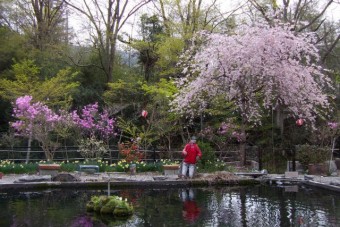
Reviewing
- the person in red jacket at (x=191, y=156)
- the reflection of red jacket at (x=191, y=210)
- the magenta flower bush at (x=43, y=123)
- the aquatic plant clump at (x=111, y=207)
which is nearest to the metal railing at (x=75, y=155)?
the magenta flower bush at (x=43, y=123)

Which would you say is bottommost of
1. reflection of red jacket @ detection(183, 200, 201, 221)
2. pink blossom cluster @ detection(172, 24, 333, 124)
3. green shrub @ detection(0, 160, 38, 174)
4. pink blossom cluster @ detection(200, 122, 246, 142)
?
reflection of red jacket @ detection(183, 200, 201, 221)

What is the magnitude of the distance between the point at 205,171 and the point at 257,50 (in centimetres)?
524

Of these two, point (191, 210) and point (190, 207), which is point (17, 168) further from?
point (191, 210)

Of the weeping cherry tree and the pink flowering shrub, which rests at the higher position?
the weeping cherry tree

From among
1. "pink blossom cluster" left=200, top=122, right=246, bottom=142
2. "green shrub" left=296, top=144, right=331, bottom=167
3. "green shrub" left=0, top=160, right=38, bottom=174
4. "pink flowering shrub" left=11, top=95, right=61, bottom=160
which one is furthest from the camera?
"pink blossom cluster" left=200, top=122, right=246, bottom=142

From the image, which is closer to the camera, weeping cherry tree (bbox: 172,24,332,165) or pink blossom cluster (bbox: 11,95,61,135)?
weeping cherry tree (bbox: 172,24,332,165)

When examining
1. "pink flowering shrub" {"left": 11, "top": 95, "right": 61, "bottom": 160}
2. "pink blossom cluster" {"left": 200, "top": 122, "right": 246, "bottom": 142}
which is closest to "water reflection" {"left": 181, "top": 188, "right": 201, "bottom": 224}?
"pink flowering shrub" {"left": 11, "top": 95, "right": 61, "bottom": 160}

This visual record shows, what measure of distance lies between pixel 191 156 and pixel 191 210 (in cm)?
507

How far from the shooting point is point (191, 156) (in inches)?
617

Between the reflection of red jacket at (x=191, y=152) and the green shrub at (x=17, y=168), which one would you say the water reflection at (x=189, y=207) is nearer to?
the reflection of red jacket at (x=191, y=152)

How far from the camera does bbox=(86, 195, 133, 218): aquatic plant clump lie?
9.95 meters

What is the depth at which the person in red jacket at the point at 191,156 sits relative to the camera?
51.2ft

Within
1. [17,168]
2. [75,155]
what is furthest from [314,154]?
[17,168]

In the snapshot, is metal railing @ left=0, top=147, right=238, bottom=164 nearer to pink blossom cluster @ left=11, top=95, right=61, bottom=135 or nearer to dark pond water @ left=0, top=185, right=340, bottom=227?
pink blossom cluster @ left=11, top=95, right=61, bottom=135
